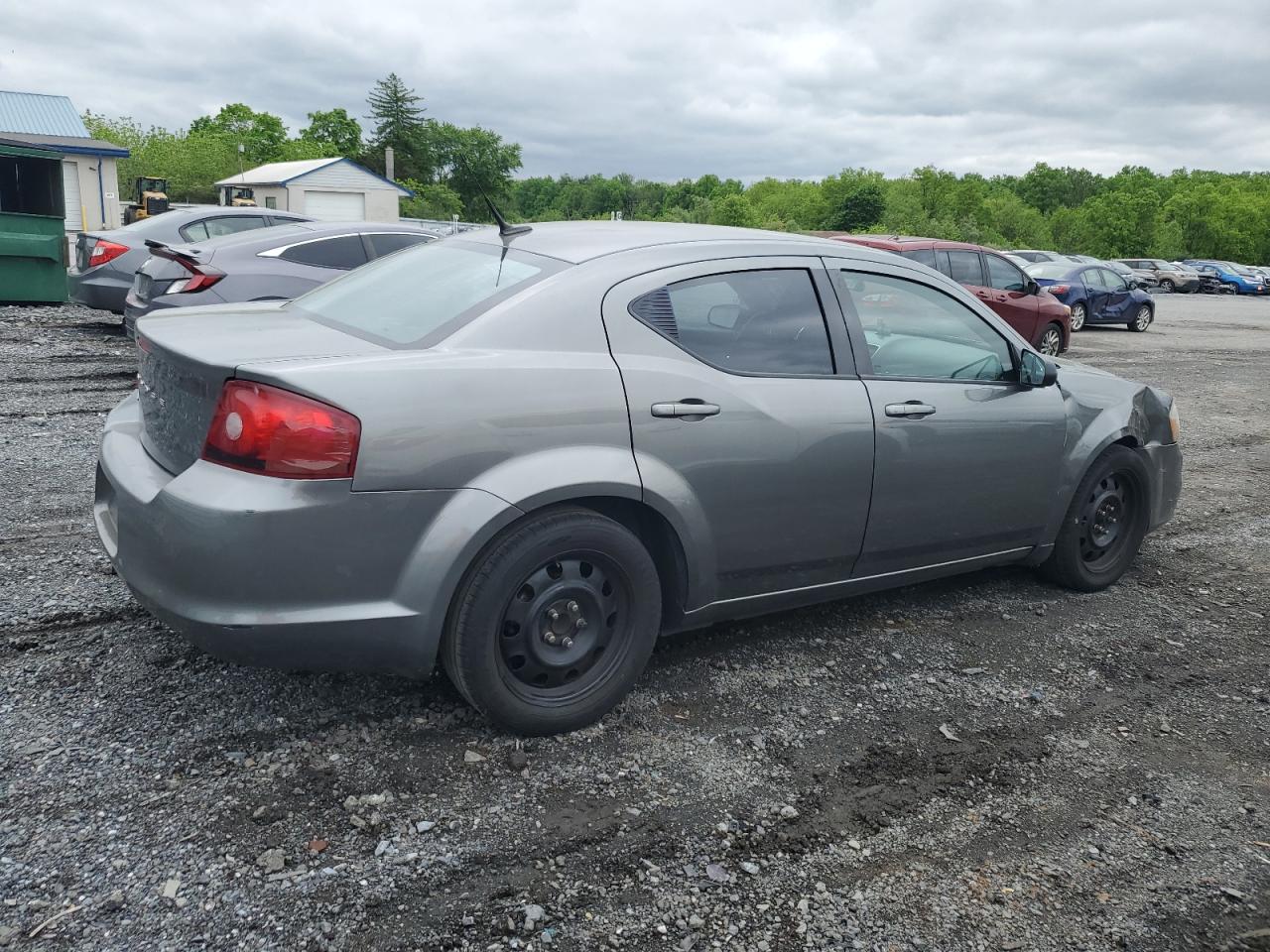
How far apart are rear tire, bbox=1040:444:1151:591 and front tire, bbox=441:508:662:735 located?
7.93 ft

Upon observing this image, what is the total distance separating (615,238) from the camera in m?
3.86

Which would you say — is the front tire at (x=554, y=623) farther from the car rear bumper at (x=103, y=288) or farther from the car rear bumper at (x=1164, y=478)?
the car rear bumper at (x=103, y=288)

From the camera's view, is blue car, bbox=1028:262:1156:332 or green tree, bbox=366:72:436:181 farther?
green tree, bbox=366:72:436:181

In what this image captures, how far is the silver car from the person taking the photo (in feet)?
9.64

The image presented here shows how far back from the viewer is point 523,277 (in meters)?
3.57

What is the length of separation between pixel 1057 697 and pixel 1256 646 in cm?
131

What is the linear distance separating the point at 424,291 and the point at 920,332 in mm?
2074

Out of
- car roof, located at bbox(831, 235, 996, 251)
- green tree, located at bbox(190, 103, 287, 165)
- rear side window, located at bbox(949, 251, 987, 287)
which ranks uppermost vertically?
green tree, located at bbox(190, 103, 287, 165)

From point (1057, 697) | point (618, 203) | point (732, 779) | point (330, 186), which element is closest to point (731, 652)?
point (732, 779)

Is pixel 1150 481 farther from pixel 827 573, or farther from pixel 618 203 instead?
pixel 618 203

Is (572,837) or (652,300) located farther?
(652,300)

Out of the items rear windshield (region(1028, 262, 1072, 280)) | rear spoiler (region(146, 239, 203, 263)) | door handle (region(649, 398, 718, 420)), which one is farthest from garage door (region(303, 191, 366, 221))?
door handle (region(649, 398, 718, 420))

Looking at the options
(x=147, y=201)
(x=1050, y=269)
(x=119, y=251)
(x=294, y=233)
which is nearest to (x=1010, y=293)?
(x=1050, y=269)

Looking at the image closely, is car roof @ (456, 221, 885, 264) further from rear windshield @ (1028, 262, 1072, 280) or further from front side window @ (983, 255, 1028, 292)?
rear windshield @ (1028, 262, 1072, 280)
